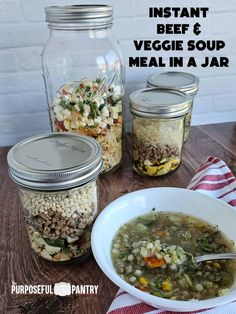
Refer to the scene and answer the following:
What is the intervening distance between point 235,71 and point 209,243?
2.16ft

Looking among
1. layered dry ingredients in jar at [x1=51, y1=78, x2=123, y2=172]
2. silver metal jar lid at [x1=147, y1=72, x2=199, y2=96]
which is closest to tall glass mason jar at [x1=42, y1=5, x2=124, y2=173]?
layered dry ingredients in jar at [x1=51, y1=78, x2=123, y2=172]

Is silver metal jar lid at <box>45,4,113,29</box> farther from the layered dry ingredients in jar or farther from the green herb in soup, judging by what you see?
the green herb in soup

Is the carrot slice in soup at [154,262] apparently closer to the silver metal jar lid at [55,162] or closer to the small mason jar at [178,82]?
the silver metal jar lid at [55,162]

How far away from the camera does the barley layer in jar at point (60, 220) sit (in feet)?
1.72

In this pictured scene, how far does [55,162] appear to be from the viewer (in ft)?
1.76

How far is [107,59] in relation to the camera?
2.55ft

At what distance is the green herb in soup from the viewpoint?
49 centimetres

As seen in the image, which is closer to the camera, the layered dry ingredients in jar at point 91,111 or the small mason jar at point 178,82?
the layered dry ingredients in jar at point 91,111

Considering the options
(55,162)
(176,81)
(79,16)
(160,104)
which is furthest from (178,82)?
(55,162)

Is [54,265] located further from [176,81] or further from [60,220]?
[176,81]

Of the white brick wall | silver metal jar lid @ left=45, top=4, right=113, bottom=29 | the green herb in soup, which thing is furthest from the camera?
the white brick wall

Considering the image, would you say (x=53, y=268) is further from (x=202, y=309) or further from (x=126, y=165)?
(x=126, y=165)

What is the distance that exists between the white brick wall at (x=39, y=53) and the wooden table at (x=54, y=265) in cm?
14

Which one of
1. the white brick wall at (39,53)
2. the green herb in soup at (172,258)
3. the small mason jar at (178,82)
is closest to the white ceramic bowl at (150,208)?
the green herb in soup at (172,258)
